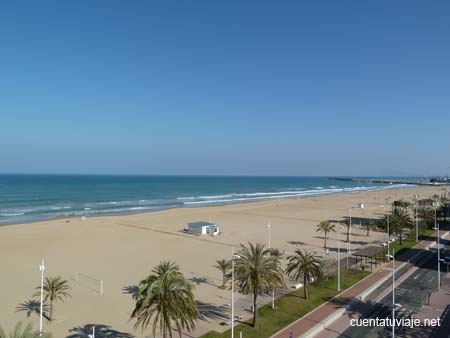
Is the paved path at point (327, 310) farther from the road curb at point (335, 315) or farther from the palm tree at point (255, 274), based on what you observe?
the palm tree at point (255, 274)

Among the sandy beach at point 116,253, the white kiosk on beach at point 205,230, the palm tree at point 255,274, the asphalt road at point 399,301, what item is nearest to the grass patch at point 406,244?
the sandy beach at point 116,253

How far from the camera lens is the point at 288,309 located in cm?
2559

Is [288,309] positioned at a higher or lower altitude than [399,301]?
higher

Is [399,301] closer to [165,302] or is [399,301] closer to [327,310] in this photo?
[327,310]

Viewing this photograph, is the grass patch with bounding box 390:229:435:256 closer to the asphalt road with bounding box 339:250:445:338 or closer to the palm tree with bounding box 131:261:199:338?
the asphalt road with bounding box 339:250:445:338

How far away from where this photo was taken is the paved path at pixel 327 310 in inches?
867

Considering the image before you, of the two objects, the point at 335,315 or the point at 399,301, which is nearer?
the point at 335,315

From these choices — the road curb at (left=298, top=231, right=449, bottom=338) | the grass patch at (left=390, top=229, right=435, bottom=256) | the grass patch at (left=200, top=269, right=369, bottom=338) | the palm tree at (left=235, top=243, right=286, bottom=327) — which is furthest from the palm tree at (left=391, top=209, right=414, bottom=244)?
the palm tree at (left=235, top=243, right=286, bottom=327)

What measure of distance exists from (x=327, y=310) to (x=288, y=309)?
2824 millimetres

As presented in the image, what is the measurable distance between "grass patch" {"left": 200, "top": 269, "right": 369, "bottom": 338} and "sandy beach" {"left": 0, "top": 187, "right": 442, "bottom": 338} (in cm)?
286

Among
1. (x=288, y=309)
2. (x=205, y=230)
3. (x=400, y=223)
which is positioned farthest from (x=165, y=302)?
(x=400, y=223)

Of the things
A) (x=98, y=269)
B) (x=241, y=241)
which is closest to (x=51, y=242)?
(x=98, y=269)

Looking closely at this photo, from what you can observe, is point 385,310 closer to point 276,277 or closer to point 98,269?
point 276,277

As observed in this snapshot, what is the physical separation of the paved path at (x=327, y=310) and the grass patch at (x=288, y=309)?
0.45 meters
